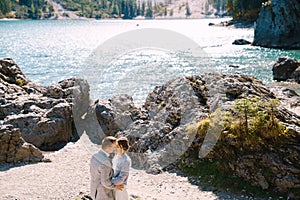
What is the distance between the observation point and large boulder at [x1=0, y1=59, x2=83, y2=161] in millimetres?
21016

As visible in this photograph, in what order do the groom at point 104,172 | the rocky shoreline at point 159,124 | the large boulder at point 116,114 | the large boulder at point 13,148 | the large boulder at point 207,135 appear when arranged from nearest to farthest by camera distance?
the groom at point 104,172
the large boulder at point 207,135
the rocky shoreline at point 159,124
the large boulder at point 13,148
the large boulder at point 116,114

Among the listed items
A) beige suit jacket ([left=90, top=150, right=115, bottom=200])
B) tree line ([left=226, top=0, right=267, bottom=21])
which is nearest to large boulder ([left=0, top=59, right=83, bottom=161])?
beige suit jacket ([left=90, top=150, right=115, bottom=200])

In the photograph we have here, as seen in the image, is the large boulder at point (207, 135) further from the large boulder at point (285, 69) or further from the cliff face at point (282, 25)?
the cliff face at point (282, 25)

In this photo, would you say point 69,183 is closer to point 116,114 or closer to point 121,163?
point 121,163

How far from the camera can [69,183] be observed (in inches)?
607

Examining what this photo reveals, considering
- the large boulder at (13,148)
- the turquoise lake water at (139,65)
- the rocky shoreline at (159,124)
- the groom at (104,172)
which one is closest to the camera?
the groom at (104,172)

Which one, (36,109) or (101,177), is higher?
(101,177)

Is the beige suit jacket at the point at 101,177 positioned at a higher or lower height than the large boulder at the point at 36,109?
higher

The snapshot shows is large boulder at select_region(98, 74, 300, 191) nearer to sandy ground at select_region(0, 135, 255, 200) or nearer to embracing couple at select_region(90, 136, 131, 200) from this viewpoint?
sandy ground at select_region(0, 135, 255, 200)

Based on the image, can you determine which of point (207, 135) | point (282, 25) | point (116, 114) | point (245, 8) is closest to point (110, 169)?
point (207, 135)

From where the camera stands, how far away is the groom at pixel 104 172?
9.69 metres

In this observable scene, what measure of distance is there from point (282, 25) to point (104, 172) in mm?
74671

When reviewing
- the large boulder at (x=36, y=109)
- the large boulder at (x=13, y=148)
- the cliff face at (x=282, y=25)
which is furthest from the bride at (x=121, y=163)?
the cliff face at (x=282, y=25)

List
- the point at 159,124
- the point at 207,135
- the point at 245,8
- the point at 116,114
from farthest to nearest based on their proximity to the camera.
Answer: the point at 245,8 < the point at 116,114 < the point at 159,124 < the point at 207,135
